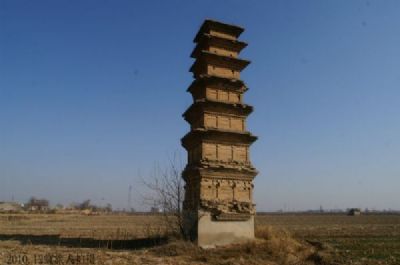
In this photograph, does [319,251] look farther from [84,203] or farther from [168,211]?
[84,203]

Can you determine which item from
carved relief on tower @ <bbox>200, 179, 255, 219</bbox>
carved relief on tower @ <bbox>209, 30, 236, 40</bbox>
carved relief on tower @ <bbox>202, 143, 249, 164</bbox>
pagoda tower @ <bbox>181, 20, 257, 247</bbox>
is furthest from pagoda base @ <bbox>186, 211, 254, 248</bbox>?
carved relief on tower @ <bbox>209, 30, 236, 40</bbox>

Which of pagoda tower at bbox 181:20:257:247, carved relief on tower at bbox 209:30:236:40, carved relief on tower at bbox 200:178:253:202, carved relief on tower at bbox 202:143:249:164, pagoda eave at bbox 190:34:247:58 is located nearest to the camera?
pagoda tower at bbox 181:20:257:247

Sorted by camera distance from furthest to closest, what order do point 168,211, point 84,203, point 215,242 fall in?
point 84,203
point 168,211
point 215,242

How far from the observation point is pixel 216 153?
60.8 ft

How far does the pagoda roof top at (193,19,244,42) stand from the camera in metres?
20.4

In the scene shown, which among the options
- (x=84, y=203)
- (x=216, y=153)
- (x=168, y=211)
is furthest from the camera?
(x=84, y=203)

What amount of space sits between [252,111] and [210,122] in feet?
7.95

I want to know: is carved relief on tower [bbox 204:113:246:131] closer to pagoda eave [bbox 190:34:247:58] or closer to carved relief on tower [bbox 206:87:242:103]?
carved relief on tower [bbox 206:87:242:103]

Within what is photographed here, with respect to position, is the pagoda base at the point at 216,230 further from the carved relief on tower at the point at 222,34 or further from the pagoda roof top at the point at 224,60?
the carved relief on tower at the point at 222,34

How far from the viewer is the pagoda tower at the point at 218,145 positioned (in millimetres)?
17500

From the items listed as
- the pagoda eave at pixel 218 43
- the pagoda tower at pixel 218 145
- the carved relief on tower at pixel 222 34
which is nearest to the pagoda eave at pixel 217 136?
the pagoda tower at pixel 218 145

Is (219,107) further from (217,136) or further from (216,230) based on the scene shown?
(216,230)

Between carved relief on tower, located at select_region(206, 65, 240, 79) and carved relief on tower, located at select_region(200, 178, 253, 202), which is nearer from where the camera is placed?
carved relief on tower, located at select_region(200, 178, 253, 202)

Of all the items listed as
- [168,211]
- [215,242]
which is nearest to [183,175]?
[168,211]
